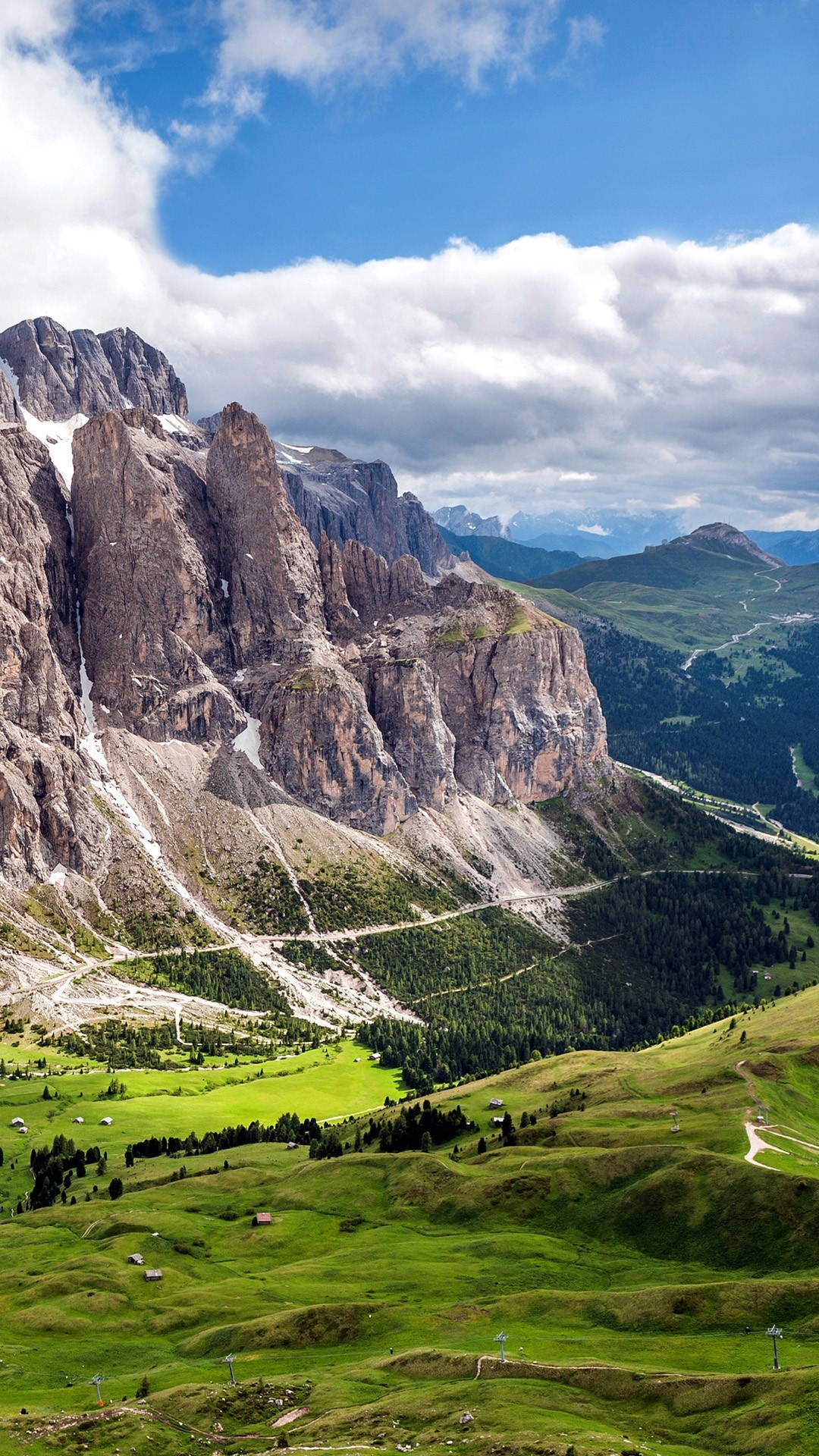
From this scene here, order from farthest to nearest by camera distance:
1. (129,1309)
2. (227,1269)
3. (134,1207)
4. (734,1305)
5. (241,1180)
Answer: (241,1180), (134,1207), (227,1269), (129,1309), (734,1305)

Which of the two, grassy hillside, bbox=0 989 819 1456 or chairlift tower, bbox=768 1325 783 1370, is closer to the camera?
grassy hillside, bbox=0 989 819 1456

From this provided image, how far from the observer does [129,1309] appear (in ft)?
381

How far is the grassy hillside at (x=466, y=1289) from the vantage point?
8381cm

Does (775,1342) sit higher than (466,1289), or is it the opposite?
(775,1342)

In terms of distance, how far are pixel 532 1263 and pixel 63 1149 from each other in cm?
9240

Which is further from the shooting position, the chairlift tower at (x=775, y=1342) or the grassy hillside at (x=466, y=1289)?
the chairlift tower at (x=775, y=1342)

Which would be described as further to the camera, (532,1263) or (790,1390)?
(532,1263)

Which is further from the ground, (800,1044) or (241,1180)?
(800,1044)

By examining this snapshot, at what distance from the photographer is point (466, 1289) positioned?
115 metres

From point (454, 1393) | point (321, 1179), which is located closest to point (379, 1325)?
point (454, 1393)

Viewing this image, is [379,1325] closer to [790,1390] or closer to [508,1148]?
[790,1390]

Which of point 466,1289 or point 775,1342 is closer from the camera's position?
point 775,1342

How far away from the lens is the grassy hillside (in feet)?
275

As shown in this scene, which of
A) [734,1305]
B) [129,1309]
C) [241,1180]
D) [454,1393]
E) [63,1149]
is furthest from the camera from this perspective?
[63,1149]
